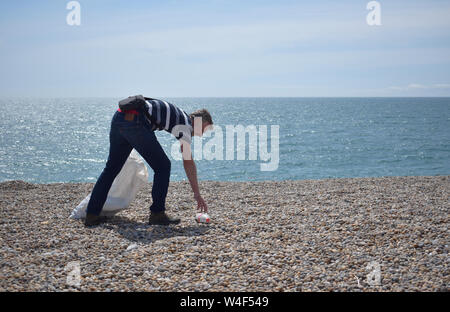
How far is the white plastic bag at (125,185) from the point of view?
614 cm

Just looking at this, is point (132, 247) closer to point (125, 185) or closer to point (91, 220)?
point (91, 220)

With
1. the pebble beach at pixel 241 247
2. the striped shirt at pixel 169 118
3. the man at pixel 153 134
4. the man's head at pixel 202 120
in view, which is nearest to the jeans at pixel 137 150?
the man at pixel 153 134

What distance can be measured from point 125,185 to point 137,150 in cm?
116

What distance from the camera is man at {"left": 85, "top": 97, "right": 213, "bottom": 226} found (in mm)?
5211

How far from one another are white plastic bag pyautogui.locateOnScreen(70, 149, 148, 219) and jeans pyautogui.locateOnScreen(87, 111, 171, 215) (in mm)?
425

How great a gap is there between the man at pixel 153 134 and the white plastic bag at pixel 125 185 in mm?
619

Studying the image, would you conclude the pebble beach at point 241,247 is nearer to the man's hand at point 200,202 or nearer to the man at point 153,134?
the man's hand at point 200,202

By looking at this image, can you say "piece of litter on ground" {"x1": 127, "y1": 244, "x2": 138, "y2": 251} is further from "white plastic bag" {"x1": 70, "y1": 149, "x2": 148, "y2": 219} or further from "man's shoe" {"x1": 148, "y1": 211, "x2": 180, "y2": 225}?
"white plastic bag" {"x1": 70, "y1": 149, "x2": 148, "y2": 219}

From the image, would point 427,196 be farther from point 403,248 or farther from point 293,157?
point 293,157

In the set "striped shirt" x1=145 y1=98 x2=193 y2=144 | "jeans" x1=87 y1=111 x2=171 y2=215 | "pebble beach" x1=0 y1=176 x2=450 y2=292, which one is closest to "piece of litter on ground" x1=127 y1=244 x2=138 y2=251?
"pebble beach" x1=0 y1=176 x2=450 y2=292

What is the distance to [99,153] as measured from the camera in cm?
3734
